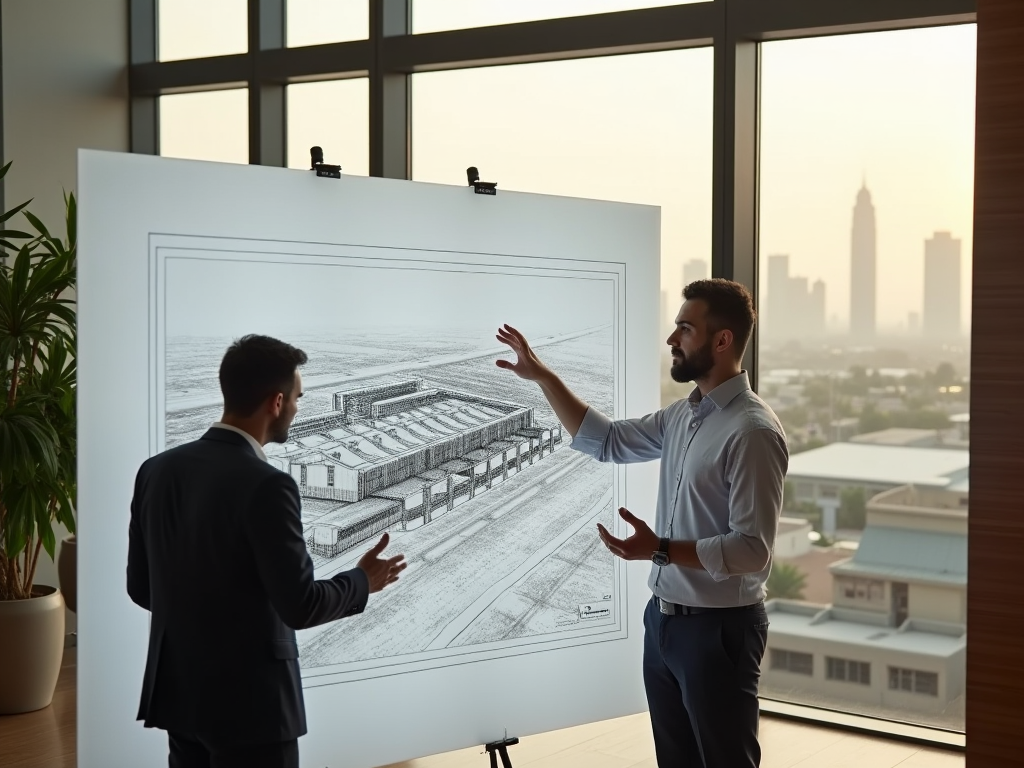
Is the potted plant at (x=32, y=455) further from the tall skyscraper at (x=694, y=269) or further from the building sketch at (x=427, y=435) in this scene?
the tall skyscraper at (x=694, y=269)

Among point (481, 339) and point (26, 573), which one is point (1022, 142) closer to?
point (481, 339)

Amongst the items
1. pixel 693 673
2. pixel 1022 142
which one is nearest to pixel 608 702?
pixel 693 673

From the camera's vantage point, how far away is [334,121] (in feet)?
17.5

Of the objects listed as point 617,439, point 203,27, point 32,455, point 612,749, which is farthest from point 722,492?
point 203,27

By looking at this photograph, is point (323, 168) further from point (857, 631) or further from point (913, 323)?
point (857, 631)

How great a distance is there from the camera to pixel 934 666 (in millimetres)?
4125

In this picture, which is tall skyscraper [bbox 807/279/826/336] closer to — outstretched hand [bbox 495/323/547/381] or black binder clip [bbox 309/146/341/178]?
outstretched hand [bbox 495/323/547/381]

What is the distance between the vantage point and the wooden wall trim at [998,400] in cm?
225

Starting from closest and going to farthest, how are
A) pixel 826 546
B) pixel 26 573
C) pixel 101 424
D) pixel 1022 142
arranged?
1. pixel 1022 142
2. pixel 101 424
3. pixel 826 546
4. pixel 26 573

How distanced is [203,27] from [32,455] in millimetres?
2607

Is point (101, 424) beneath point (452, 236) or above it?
beneath

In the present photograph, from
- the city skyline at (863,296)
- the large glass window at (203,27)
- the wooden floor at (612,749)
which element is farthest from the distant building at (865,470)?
the large glass window at (203,27)

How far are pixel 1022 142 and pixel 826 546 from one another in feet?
7.93

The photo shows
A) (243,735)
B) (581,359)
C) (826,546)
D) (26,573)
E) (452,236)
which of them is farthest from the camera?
(26,573)
